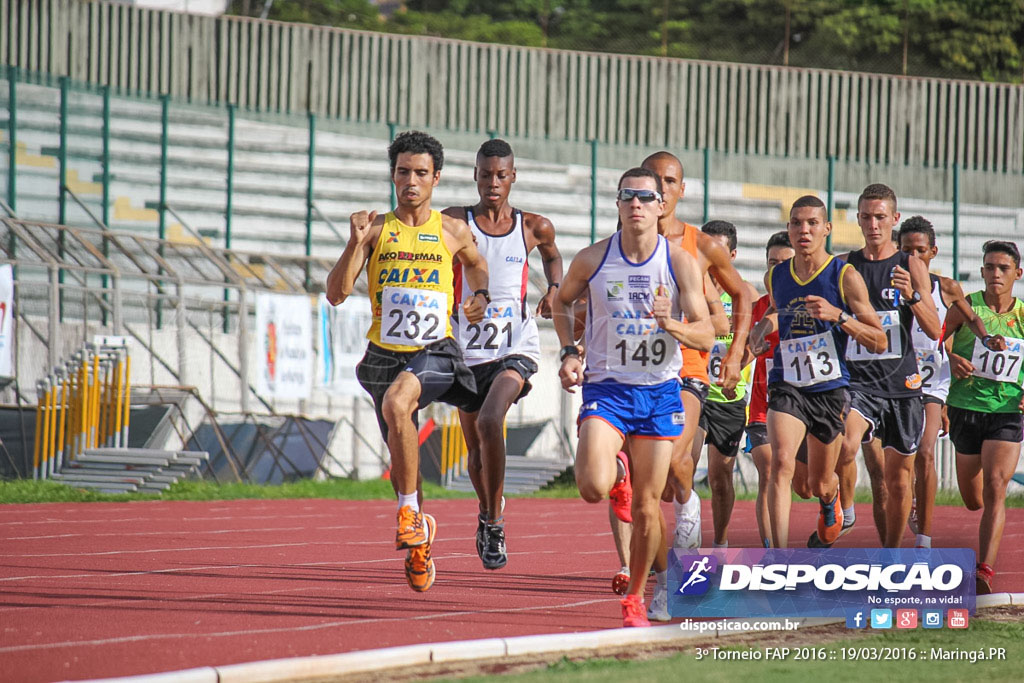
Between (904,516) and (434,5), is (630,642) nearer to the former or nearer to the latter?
(904,516)

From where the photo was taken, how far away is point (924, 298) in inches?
353

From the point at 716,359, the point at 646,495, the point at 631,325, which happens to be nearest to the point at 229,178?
the point at 716,359

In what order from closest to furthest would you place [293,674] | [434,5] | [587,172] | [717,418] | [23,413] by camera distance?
[293,674] < [717,418] < [23,413] < [587,172] < [434,5]

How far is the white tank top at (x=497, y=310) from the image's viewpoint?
8.61 meters

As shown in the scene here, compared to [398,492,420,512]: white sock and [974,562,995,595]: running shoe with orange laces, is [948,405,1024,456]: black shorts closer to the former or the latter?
[974,562,995,595]: running shoe with orange laces

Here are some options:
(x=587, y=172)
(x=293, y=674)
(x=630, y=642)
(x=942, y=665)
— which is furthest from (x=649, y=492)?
(x=587, y=172)

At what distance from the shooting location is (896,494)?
354 inches

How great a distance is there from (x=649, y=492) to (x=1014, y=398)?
3.69 metres

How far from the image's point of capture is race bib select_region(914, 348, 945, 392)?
33.1ft

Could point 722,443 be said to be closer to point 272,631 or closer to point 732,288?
point 732,288

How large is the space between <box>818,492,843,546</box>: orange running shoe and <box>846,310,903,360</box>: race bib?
101 centimetres

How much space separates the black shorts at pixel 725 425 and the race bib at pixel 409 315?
101 inches

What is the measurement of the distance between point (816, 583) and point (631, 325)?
5.57ft

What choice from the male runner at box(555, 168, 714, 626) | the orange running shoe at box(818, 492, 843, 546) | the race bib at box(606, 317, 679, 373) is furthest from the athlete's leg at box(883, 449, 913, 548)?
the race bib at box(606, 317, 679, 373)
